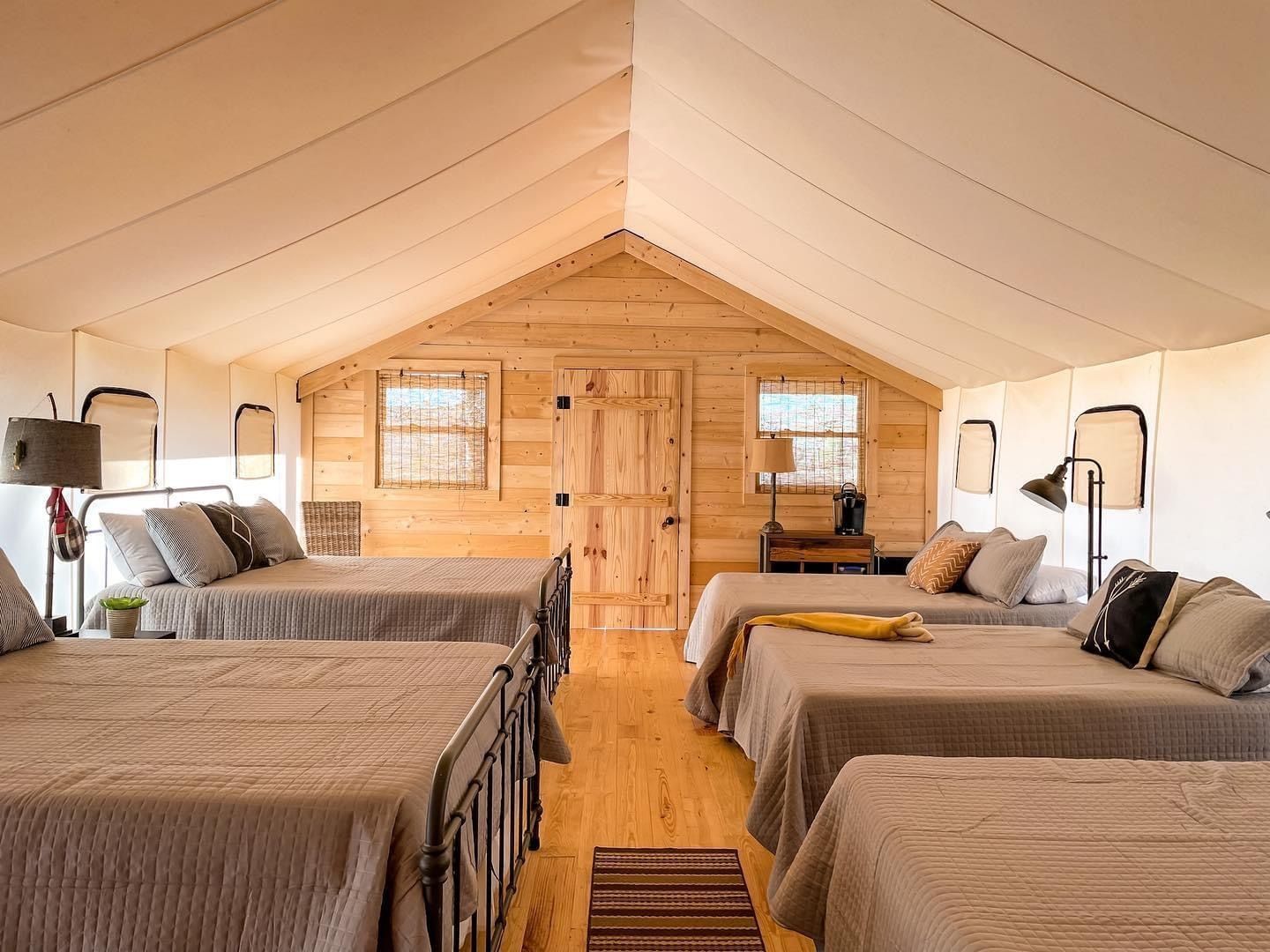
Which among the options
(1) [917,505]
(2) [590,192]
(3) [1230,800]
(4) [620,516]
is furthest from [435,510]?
(3) [1230,800]

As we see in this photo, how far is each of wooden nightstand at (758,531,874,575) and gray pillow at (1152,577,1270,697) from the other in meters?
3.03

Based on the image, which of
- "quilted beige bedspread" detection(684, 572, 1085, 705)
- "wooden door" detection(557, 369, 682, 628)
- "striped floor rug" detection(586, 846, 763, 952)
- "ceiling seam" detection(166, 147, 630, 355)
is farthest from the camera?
"wooden door" detection(557, 369, 682, 628)

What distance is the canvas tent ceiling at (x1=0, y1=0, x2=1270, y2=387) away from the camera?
78.6 inches

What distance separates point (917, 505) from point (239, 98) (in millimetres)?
5292

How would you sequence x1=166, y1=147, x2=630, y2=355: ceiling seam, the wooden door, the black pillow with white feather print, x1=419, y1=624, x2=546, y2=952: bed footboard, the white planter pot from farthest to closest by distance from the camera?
the wooden door, x1=166, y1=147, x2=630, y2=355: ceiling seam, the white planter pot, the black pillow with white feather print, x1=419, y1=624, x2=546, y2=952: bed footboard

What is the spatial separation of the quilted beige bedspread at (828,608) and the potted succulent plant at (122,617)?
230 cm

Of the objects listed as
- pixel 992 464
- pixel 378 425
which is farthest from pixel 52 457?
pixel 992 464

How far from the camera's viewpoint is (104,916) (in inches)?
63.0

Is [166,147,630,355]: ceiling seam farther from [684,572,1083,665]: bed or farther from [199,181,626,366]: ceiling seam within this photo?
[684,572,1083,665]: bed

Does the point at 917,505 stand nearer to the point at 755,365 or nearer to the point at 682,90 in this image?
the point at 755,365

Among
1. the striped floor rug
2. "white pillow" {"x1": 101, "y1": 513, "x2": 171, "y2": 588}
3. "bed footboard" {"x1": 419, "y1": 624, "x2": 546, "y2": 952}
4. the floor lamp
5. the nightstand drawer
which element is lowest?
the striped floor rug

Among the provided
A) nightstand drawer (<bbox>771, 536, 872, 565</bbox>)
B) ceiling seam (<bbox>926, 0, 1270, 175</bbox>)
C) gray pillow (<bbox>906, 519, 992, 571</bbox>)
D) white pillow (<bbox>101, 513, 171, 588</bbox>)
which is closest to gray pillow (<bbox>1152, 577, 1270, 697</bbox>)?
ceiling seam (<bbox>926, 0, 1270, 175</bbox>)

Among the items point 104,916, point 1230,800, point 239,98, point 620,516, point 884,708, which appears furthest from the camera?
A: point 620,516

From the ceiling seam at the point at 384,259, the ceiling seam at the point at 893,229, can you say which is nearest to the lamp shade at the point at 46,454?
the ceiling seam at the point at 384,259
